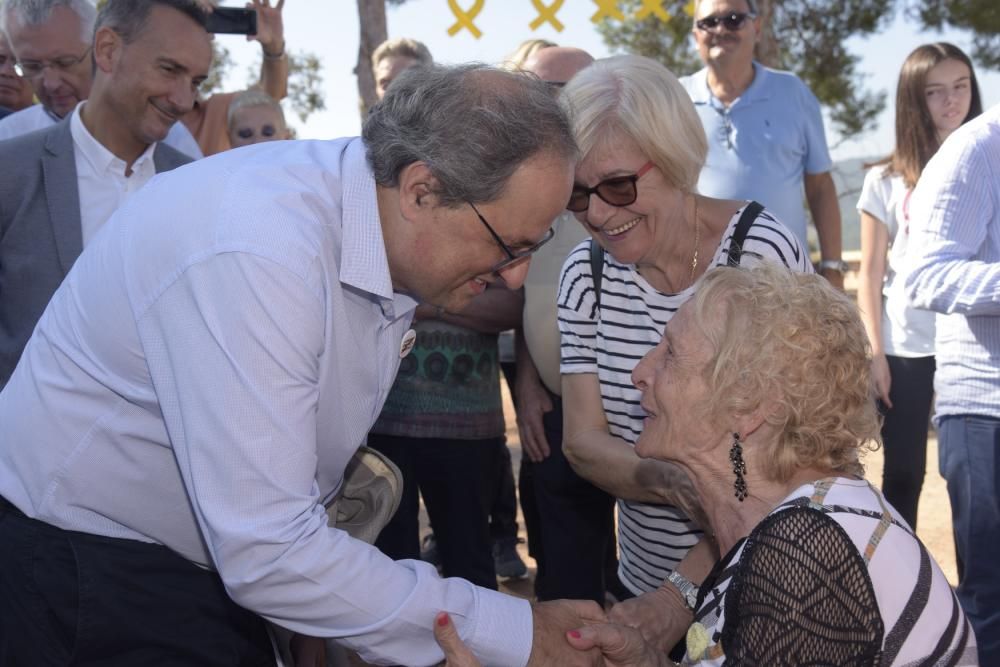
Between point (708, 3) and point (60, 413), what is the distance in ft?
14.6

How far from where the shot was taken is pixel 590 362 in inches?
125

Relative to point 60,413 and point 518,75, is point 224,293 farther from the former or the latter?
point 518,75

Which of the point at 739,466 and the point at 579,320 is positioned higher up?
the point at 579,320

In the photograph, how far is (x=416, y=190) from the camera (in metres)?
2.11

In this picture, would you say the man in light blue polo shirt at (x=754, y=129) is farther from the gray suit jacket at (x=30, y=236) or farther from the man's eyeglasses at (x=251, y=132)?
the gray suit jacket at (x=30, y=236)

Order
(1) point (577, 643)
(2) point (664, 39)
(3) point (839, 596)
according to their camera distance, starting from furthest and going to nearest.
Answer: (2) point (664, 39) < (1) point (577, 643) < (3) point (839, 596)

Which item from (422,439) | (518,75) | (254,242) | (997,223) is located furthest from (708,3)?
(254,242)

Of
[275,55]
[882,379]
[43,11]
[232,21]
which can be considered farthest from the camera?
[275,55]

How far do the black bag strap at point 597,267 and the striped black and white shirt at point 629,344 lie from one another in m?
0.01

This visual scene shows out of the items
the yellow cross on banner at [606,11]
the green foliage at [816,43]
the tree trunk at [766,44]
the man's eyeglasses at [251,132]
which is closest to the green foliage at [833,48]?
the green foliage at [816,43]

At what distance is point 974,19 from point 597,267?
1701 centimetres

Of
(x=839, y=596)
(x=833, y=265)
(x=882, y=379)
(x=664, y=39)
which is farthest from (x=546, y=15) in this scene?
(x=664, y=39)

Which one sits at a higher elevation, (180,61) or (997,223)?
(180,61)

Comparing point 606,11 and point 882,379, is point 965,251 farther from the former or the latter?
point 606,11
